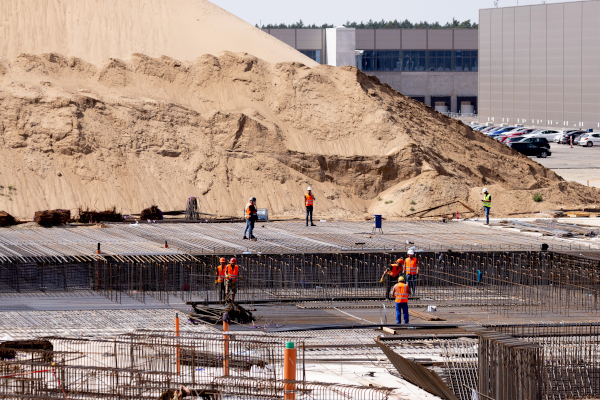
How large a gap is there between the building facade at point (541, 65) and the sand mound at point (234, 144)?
32108mm

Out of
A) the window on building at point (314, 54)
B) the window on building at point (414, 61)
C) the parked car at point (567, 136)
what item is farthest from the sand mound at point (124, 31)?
the window on building at point (414, 61)

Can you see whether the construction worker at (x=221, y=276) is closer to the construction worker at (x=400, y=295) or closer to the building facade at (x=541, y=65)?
the construction worker at (x=400, y=295)

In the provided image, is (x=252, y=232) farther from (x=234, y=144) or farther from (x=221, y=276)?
(x=234, y=144)

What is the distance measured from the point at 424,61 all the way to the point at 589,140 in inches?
1293

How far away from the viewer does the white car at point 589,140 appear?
6047 cm

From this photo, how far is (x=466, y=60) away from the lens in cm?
9181

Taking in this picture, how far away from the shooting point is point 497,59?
78.1m

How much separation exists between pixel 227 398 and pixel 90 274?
1045cm

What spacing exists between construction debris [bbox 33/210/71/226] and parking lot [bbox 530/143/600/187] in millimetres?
25373

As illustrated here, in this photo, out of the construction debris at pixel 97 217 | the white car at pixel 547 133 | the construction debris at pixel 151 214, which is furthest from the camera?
the white car at pixel 547 133

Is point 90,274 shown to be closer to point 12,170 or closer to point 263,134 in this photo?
point 12,170

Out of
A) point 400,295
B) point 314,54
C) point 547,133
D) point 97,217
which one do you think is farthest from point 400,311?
point 314,54

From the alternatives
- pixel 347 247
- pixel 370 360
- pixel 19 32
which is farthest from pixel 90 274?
pixel 19 32

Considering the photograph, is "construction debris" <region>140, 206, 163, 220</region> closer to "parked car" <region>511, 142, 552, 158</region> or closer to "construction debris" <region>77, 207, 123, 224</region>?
"construction debris" <region>77, 207, 123, 224</region>
